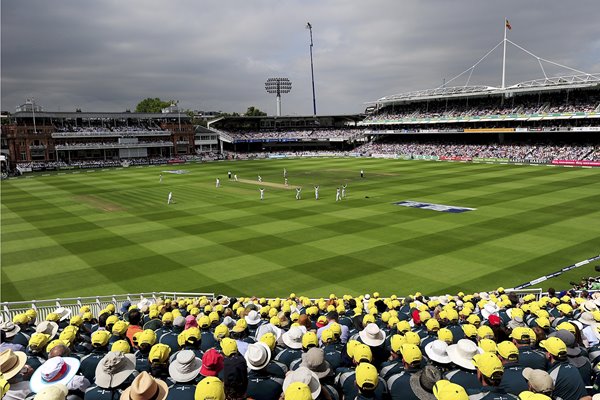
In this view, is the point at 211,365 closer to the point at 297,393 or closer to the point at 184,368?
the point at 184,368

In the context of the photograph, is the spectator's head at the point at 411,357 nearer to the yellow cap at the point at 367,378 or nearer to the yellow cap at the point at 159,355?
the yellow cap at the point at 367,378

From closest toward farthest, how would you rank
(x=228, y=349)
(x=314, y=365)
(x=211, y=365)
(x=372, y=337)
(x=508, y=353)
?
(x=211, y=365) < (x=314, y=365) < (x=508, y=353) < (x=228, y=349) < (x=372, y=337)

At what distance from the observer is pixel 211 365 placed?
16.6 ft

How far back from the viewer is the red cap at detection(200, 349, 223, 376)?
16.7 ft

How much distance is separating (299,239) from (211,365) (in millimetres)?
20517

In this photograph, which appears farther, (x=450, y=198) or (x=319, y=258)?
(x=450, y=198)

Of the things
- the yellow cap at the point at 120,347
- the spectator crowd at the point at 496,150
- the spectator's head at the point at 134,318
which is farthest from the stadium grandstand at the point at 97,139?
the yellow cap at the point at 120,347

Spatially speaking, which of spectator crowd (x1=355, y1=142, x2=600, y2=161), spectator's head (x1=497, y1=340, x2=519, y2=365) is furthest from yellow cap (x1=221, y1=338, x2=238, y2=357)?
spectator crowd (x1=355, y1=142, x2=600, y2=161)

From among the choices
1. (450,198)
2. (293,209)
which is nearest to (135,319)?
(293,209)

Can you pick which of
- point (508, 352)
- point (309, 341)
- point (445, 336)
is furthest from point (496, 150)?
point (309, 341)

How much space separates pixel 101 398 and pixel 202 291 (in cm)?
1352

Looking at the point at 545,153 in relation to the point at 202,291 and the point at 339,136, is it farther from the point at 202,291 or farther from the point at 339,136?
the point at 202,291

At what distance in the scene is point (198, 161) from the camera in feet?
287

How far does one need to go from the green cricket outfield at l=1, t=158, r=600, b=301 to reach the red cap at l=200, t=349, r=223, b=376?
12652mm
